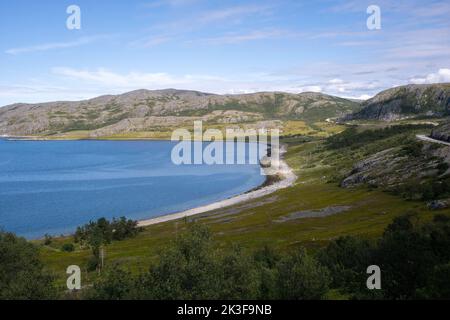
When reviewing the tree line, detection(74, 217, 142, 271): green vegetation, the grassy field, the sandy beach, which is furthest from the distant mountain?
the tree line

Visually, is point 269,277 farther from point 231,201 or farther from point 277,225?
point 231,201

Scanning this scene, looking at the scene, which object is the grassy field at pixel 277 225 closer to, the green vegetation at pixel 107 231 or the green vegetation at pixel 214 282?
the green vegetation at pixel 107 231

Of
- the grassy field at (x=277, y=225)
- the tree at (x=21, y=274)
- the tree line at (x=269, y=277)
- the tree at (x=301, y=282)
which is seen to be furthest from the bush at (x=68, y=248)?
the tree at (x=301, y=282)

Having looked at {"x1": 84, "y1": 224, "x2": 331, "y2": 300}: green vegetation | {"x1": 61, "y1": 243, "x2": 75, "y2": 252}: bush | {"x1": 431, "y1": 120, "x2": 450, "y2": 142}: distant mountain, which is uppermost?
{"x1": 431, "y1": 120, "x2": 450, "y2": 142}: distant mountain

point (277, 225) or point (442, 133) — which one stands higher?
point (442, 133)

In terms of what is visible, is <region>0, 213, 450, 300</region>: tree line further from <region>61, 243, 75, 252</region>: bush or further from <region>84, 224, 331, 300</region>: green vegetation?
<region>61, 243, 75, 252</region>: bush

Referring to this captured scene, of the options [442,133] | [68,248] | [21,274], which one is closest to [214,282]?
[21,274]
